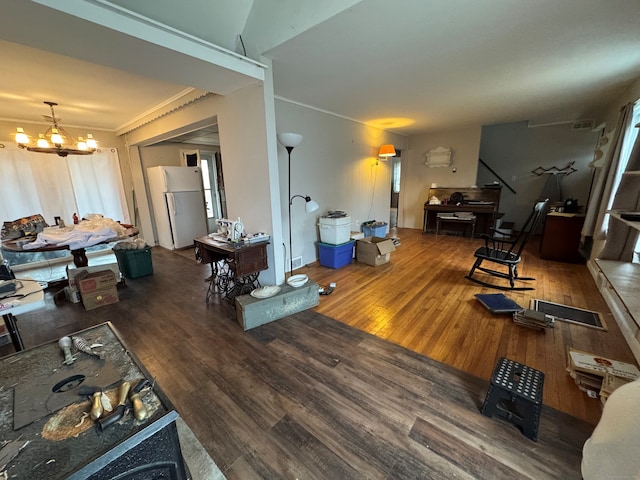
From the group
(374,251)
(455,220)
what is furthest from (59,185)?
(455,220)

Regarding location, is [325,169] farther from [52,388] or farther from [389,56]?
[52,388]

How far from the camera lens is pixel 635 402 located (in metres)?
0.73

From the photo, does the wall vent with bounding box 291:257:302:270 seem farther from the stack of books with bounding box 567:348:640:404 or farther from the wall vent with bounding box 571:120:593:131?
the wall vent with bounding box 571:120:593:131

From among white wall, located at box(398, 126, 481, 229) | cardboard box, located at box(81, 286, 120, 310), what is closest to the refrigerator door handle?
cardboard box, located at box(81, 286, 120, 310)

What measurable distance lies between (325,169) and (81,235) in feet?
11.2

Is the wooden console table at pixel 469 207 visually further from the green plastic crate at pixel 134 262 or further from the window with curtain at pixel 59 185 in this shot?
the window with curtain at pixel 59 185

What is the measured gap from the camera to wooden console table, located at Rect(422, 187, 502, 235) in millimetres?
5509

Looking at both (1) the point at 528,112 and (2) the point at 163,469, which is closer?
(2) the point at 163,469

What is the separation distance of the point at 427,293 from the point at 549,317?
1113 millimetres

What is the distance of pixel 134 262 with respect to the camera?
3.71m

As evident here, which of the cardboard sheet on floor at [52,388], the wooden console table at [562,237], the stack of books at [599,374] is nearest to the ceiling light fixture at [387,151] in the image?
the wooden console table at [562,237]

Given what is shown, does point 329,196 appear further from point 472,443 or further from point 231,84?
point 472,443

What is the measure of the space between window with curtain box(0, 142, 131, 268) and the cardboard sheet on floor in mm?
4999

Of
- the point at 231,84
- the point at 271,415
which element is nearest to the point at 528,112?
the point at 231,84
